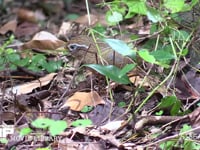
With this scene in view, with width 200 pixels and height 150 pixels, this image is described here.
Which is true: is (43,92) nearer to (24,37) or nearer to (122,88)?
(122,88)

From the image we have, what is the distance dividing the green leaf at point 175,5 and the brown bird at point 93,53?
1.05 ft

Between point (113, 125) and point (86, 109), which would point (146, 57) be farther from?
point (86, 109)

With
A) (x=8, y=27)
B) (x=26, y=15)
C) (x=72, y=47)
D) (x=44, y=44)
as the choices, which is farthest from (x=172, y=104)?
(x=26, y=15)

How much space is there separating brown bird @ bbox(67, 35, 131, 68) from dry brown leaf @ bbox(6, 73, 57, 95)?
19 centimetres

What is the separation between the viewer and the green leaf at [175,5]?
234 centimetres

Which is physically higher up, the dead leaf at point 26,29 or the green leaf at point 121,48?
the green leaf at point 121,48

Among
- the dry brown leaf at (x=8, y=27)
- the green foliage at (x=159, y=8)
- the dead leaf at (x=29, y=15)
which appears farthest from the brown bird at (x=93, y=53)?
the dead leaf at (x=29, y=15)

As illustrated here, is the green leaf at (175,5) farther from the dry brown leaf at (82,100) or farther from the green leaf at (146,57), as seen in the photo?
the dry brown leaf at (82,100)

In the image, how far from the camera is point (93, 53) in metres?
2.70

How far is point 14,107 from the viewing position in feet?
7.92

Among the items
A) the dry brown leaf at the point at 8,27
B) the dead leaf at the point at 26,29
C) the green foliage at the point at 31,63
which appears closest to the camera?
the green foliage at the point at 31,63

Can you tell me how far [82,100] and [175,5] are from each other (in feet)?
1.95

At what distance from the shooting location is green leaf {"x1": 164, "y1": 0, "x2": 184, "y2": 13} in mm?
2338

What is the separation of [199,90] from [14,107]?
84cm
